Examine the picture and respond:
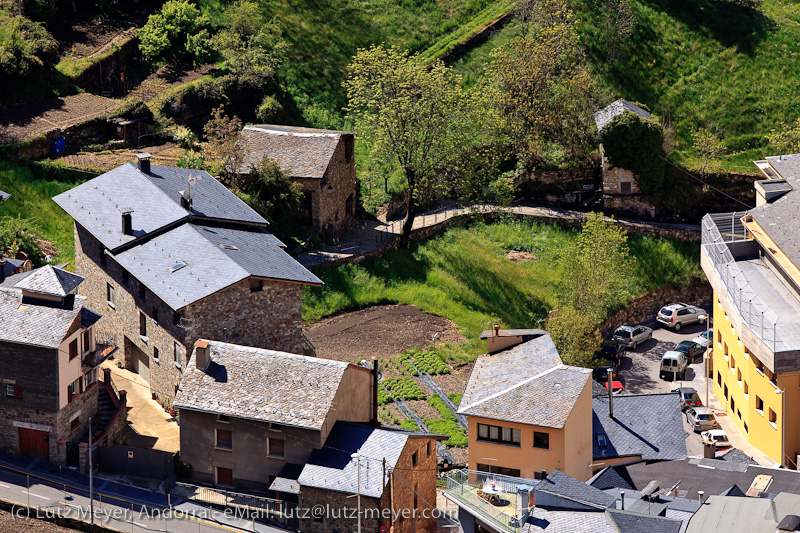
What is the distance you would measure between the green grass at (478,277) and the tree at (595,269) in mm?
1665

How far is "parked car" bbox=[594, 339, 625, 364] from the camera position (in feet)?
277

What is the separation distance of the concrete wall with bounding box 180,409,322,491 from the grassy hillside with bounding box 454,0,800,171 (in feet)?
169

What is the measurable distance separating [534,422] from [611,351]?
23.9 m

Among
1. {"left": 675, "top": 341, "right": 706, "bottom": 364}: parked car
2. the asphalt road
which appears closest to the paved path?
the asphalt road

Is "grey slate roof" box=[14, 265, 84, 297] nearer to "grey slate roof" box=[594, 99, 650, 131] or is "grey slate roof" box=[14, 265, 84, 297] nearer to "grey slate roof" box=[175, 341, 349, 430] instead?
"grey slate roof" box=[175, 341, 349, 430]

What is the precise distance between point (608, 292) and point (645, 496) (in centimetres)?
3052

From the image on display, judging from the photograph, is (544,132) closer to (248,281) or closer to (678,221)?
(678,221)

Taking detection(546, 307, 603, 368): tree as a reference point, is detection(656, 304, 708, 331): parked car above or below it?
below

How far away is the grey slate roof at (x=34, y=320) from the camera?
59094mm

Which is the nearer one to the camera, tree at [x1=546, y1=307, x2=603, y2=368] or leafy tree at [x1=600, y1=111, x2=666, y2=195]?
tree at [x1=546, y1=307, x2=603, y2=368]

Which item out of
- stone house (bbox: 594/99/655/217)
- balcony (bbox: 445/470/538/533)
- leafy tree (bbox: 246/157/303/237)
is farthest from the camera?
stone house (bbox: 594/99/655/217)

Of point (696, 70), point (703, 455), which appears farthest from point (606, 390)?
point (696, 70)

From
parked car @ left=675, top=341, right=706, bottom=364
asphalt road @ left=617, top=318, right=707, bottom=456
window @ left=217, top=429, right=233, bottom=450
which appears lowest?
asphalt road @ left=617, top=318, right=707, bottom=456

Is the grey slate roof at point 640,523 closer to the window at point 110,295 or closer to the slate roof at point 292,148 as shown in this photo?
the window at point 110,295
